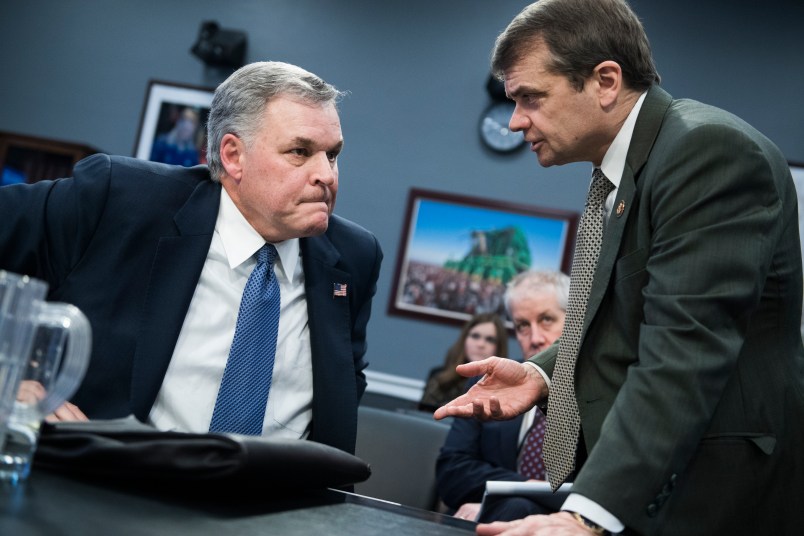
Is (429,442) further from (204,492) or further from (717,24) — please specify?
(717,24)

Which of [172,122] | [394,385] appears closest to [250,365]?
[394,385]

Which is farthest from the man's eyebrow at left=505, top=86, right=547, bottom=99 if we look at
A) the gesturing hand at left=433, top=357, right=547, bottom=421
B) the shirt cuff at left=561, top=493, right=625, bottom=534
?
the shirt cuff at left=561, top=493, right=625, bottom=534

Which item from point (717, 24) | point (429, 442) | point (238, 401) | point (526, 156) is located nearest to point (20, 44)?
point (526, 156)

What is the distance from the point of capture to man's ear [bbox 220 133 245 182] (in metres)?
2.14

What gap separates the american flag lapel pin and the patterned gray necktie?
0.64 meters

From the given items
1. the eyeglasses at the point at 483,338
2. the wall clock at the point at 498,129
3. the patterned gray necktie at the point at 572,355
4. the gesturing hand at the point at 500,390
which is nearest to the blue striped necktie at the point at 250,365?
the gesturing hand at the point at 500,390

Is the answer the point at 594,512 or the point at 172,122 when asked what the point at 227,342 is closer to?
the point at 594,512

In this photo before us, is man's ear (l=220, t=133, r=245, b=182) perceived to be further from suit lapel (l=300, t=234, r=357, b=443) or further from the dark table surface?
the dark table surface

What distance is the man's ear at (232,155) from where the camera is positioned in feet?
7.04

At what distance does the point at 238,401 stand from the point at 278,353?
0.18 meters

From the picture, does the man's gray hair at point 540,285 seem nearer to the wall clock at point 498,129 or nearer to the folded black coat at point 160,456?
the folded black coat at point 160,456

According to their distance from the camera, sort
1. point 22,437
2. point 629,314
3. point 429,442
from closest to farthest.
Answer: point 22,437
point 629,314
point 429,442

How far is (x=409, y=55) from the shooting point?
21.3 feet

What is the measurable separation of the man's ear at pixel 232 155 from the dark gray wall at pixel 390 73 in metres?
4.11
